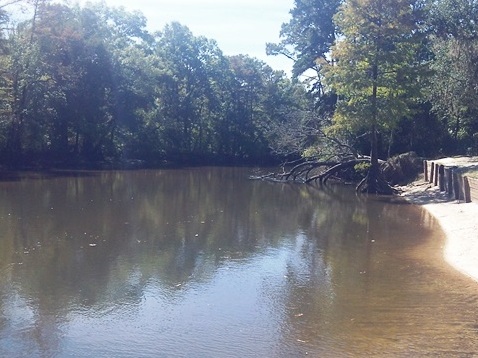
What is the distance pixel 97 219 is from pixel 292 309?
1202 cm

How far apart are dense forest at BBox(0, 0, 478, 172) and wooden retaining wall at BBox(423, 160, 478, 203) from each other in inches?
123

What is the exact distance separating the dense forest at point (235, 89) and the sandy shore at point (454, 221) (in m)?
3.43

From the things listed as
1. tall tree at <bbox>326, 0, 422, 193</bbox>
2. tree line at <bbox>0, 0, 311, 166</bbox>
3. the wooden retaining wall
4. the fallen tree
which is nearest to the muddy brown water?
the wooden retaining wall

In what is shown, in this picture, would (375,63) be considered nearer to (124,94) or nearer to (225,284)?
(225,284)

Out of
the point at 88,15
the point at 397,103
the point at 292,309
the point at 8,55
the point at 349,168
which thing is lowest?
the point at 292,309

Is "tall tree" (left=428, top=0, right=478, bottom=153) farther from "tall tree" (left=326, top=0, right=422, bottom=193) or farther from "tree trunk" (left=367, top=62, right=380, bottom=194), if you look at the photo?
"tree trunk" (left=367, top=62, right=380, bottom=194)

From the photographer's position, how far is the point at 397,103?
106 ft

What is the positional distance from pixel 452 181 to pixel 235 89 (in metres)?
39.3

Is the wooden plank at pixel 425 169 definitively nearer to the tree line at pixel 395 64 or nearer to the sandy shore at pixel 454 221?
the sandy shore at pixel 454 221

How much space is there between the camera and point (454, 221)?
22.6m

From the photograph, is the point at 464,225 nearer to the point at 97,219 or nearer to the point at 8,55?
the point at 97,219

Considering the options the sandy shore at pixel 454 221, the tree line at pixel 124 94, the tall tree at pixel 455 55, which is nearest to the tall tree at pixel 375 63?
the tall tree at pixel 455 55

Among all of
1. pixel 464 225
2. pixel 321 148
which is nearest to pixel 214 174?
pixel 321 148

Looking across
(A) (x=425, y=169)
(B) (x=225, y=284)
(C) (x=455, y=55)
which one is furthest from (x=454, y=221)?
(C) (x=455, y=55)
